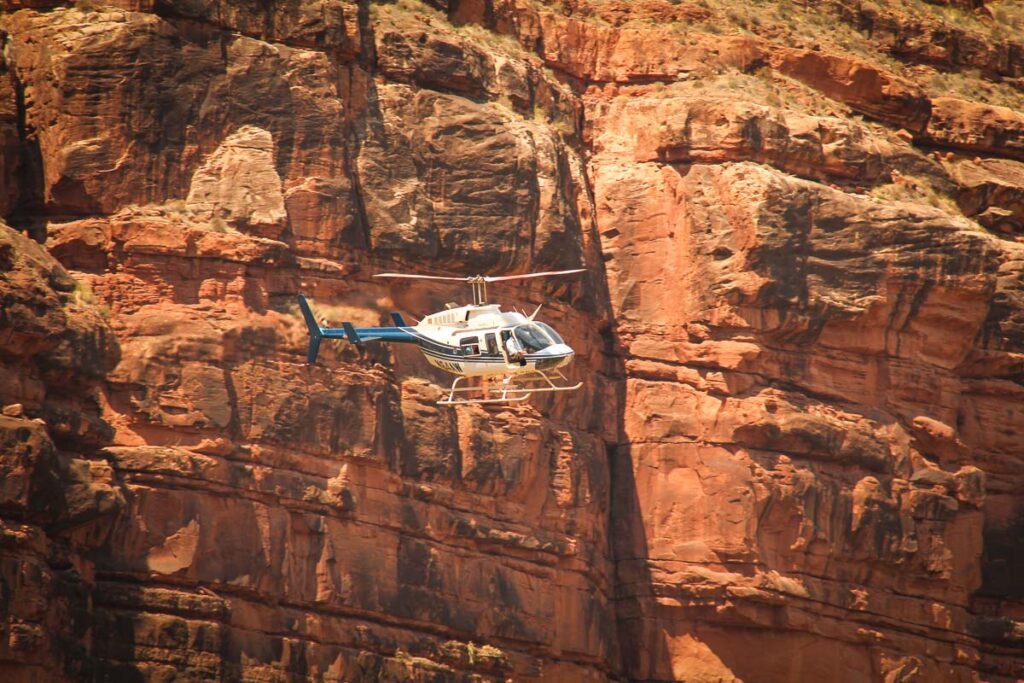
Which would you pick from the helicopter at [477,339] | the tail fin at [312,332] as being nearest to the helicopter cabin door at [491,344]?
the helicopter at [477,339]

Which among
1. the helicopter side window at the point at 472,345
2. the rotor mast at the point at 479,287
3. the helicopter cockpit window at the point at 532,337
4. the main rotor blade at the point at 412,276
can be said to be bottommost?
the helicopter side window at the point at 472,345

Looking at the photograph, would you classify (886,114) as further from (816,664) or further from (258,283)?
(258,283)

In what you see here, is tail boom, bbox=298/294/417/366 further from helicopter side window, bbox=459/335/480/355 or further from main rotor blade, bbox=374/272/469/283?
helicopter side window, bbox=459/335/480/355

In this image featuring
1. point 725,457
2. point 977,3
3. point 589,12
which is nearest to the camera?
point 725,457

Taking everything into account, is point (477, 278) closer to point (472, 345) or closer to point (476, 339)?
point (476, 339)

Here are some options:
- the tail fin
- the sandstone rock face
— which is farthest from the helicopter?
the sandstone rock face

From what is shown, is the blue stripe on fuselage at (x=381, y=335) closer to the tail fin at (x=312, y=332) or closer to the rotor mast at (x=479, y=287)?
the tail fin at (x=312, y=332)

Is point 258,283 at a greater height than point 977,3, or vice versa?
point 977,3

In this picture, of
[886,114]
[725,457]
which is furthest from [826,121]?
[725,457]
